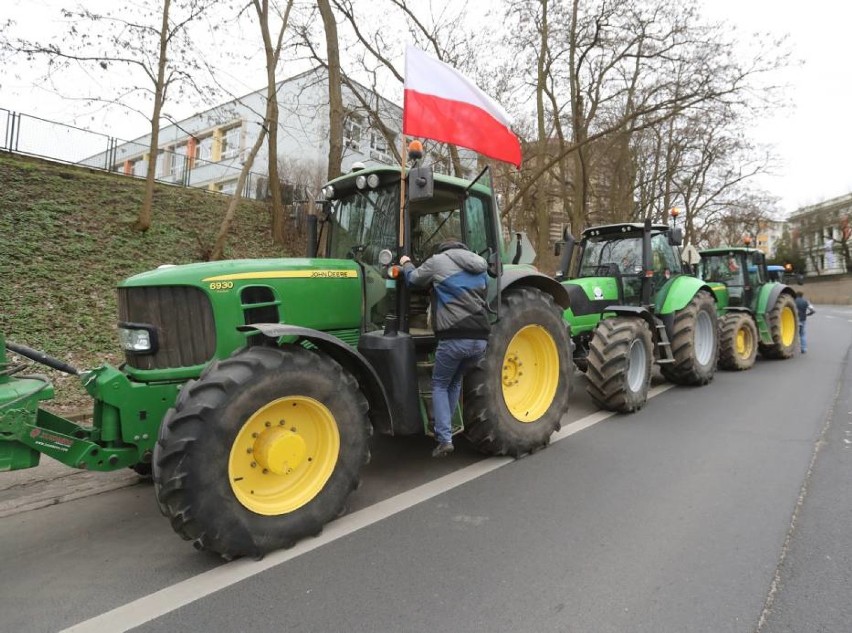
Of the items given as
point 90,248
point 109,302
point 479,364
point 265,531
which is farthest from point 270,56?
point 265,531

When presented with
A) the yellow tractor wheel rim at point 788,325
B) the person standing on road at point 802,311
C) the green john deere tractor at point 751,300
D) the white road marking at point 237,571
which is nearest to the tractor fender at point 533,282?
the white road marking at point 237,571

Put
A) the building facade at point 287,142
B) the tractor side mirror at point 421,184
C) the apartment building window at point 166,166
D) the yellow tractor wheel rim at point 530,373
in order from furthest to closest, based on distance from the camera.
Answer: the apartment building window at point 166,166, the building facade at point 287,142, the yellow tractor wheel rim at point 530,373, the tractor side mirror at point 421,184

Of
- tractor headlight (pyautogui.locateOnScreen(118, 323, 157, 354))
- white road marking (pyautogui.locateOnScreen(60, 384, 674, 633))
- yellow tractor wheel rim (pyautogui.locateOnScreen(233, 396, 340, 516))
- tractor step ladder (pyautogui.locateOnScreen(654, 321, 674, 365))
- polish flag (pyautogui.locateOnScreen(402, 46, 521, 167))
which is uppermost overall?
polish flag (pyautogui.locateOnScreen(402, 46, 521, 167))

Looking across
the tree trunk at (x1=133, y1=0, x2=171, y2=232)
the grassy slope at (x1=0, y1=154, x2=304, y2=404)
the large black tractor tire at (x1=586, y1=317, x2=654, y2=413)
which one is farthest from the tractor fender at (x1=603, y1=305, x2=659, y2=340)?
the tree trunk at (x1=133, y1=0, x2=171, y2=232)

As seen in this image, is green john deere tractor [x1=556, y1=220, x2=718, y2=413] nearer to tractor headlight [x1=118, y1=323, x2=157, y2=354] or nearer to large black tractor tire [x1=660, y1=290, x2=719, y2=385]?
large black tractor tire [x1=660, y1=290, x2=719, y2=385]

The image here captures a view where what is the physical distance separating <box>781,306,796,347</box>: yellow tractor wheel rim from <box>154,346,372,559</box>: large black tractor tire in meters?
11.6

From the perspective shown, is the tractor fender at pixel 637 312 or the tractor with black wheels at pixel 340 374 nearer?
the tractor with black wheels at pixel 340 374

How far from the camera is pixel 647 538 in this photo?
10.7 ft

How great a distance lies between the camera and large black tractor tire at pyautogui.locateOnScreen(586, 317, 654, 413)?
6.06 m

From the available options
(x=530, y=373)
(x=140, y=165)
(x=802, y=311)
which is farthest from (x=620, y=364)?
(x=140, y=165)

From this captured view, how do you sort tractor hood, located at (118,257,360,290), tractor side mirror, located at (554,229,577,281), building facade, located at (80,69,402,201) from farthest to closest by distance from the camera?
building facade, located at (80,69,402,201) → tractor side mirror, located at (554,229,577,281) → tractor hood, located at (118,257,360,290)

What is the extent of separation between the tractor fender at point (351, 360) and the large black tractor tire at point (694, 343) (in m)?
5.23

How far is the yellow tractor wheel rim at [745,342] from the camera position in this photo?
32.7ft

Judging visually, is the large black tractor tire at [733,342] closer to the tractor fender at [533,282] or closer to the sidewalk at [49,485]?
the tractor fender at [533,282]
